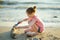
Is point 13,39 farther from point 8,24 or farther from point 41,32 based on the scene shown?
point 8,24

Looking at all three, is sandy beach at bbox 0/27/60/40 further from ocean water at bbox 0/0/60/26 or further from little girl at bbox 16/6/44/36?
ocean water at bbox 0/0/60/26

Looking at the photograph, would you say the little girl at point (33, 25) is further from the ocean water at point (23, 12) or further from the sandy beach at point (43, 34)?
the ocean water at point (23, 12)

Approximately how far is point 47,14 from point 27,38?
2.49m

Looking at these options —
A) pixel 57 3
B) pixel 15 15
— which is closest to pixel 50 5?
pixel 57 3

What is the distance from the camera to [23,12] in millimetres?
7594

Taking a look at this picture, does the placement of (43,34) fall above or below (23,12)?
below

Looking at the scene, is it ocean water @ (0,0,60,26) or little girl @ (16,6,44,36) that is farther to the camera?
ocean water @ (0,0,60,26)

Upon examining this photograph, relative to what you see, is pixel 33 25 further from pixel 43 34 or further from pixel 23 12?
pixel 23 12

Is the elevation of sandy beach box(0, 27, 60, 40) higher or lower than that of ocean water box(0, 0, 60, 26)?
lower

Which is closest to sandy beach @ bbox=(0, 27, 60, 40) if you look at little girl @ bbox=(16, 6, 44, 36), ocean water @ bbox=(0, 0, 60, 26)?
little girl @ bbox=(16, 6, 44, 36)

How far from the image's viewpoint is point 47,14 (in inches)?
287

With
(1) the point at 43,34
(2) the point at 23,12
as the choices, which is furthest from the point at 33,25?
(2) the point at 23,12

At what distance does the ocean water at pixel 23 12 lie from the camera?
21.2 ft

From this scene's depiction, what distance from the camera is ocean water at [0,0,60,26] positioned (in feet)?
21.2
